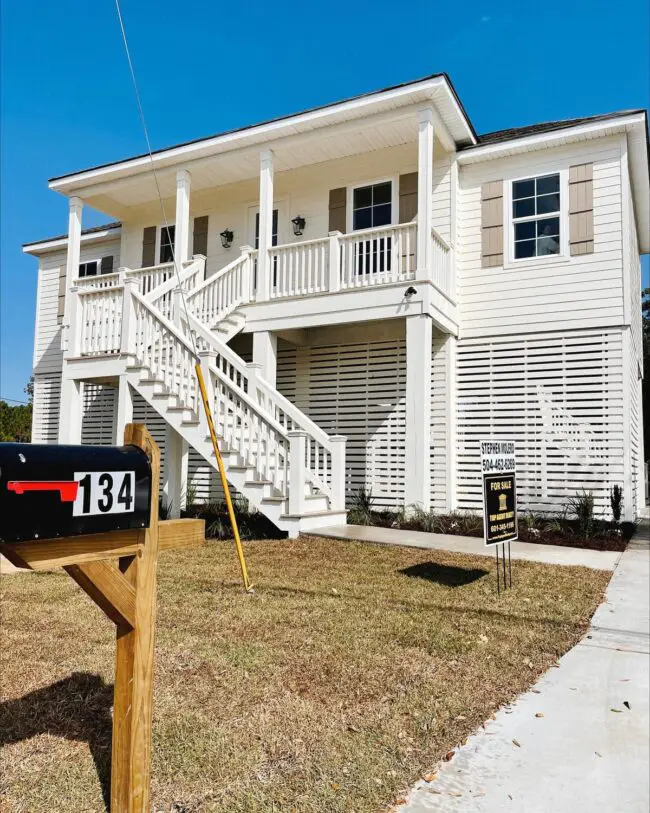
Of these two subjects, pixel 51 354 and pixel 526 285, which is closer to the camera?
pixel 526 285

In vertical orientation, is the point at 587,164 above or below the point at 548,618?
above

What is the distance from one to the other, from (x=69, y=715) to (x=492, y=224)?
10604mm

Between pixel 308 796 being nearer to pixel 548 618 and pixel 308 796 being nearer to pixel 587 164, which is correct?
pixel 548 618

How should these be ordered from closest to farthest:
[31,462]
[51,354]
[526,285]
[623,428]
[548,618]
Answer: [31,462], [548,618], [623,428], [526,285], [51,354]

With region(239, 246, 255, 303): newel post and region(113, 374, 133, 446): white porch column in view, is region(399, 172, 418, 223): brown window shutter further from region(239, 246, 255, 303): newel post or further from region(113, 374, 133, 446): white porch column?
region(113, 374, 133, 446): white porch column

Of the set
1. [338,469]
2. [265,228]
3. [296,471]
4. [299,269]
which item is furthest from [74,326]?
[338,469]

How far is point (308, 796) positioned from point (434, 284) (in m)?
8.89

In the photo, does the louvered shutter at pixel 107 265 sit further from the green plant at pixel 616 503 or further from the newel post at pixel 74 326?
the green plant at pixel 616 503

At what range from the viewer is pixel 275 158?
40.5 feet

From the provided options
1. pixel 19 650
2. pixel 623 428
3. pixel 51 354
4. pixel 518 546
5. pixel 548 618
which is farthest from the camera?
pixel 51 354

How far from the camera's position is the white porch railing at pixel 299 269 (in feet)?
36.7

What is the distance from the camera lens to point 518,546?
8.49 meters

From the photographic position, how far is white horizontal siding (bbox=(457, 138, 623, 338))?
1072cm

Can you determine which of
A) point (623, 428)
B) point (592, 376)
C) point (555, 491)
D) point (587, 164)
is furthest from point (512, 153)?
point (555, 491)
